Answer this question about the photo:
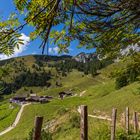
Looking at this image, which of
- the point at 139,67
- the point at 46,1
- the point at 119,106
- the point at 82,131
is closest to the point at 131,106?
the point at 119,106

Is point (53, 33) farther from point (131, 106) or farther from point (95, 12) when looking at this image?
point (131, 106)

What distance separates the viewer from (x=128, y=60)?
42.3 feet

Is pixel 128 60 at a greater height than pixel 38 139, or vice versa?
pixel 128 60

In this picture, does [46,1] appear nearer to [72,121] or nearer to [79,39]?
[79,39]

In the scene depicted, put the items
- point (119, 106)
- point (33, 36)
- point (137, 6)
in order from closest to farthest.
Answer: point (33, 36)
point (137, 6)
point (119, 106)

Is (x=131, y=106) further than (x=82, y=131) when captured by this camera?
Yes

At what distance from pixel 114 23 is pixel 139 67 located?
17.9 feet

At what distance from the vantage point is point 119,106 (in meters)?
52.1

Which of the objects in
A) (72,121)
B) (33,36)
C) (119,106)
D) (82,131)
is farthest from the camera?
(119,106)

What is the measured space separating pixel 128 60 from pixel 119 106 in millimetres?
39862

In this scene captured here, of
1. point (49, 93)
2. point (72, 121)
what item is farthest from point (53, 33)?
point (49, 93)

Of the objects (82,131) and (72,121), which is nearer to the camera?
(82,131)

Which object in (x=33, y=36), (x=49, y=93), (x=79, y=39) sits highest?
(x=49, y=93)

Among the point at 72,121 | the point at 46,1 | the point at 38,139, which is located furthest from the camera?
the point at 72,121
